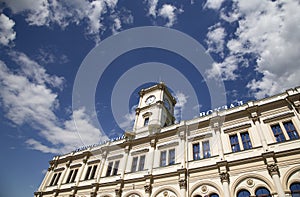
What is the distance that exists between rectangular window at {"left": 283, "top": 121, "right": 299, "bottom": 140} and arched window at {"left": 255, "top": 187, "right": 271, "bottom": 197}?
198 inches

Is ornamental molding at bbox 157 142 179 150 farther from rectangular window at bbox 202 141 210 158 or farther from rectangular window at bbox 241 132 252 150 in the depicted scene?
rectangular window at bbox 241 132 252 150

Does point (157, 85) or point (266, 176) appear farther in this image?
point (157, 85)

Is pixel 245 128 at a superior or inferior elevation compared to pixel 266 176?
superior

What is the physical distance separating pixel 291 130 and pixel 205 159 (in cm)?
799

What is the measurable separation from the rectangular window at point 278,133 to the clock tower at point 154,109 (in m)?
13.9

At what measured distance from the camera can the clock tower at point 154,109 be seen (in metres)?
28.1

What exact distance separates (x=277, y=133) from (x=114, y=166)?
19221 mm

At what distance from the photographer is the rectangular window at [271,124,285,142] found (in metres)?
16.2

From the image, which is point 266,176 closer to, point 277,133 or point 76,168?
point 277,133

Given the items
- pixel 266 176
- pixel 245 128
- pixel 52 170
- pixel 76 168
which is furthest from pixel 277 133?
pixel 52 170

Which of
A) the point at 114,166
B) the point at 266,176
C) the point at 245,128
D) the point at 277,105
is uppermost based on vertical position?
the point at 277,105

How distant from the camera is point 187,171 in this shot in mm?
18562

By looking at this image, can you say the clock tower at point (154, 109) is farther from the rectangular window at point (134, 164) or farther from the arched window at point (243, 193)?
the arched window at point (243, 193)

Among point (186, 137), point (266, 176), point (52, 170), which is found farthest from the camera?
point (52, 170)
